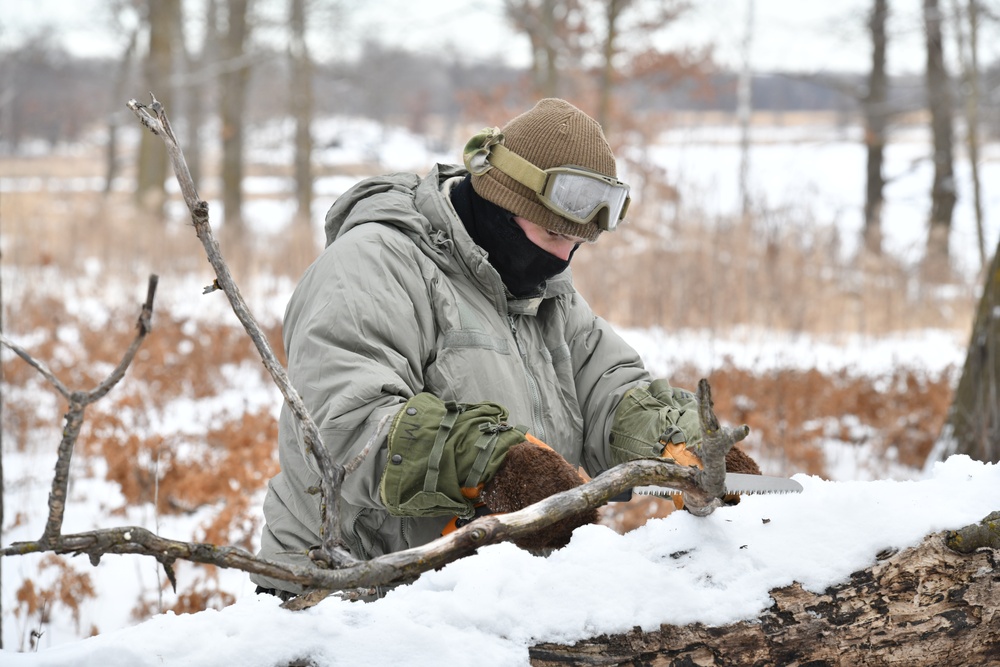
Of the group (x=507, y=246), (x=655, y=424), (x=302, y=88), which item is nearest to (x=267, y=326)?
(x=507, y=246)

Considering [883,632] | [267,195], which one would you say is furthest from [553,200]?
[267,195]

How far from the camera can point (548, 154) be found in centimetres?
212

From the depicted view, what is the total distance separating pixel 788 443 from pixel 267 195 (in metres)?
28.6

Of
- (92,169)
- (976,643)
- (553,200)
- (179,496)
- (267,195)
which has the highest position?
(92,169)

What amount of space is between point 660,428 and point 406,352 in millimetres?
665

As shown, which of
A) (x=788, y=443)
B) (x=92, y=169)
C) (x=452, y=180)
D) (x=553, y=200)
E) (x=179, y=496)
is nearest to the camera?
(x=553, y=200)

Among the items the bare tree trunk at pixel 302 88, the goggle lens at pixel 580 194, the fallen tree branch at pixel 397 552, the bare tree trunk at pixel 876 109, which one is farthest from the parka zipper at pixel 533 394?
the bare tree trunk at pixel 302 88

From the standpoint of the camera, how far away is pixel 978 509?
4.51 feet

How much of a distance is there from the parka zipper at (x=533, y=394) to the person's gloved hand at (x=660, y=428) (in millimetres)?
221

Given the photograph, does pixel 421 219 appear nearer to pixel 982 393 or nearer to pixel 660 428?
pixel 660 428

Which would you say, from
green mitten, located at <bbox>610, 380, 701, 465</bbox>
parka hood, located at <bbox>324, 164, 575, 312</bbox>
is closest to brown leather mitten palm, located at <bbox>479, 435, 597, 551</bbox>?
green mitten, located at <bbox>610, 380, 701, 465</bbox>

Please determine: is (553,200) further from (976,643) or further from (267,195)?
(267,195)

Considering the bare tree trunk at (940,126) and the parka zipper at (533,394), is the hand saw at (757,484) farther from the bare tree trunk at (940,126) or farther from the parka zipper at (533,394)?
the bare tree trunk at (940,126)

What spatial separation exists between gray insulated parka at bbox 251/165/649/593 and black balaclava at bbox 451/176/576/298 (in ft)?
0.18
